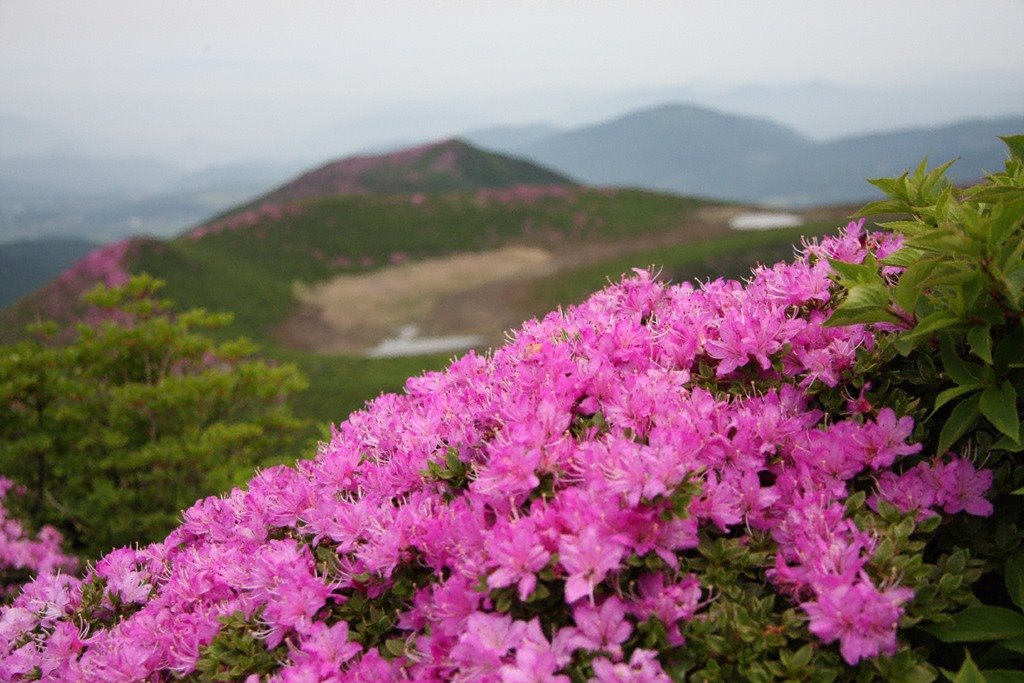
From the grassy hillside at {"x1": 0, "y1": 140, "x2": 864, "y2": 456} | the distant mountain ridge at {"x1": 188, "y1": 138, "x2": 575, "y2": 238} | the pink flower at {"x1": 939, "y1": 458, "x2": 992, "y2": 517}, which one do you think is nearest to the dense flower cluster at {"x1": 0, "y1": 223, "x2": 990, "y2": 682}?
the pink flower at {"x1": 939, "y1": 458, "x2": 992, "y2": 517}

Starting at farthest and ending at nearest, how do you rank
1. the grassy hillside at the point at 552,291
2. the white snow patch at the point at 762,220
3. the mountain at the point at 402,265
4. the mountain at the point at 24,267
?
the mountain at the point at 24,267 → the white snow patch at the point at 762,220 → the mountain at the point at 402,265 → the grassy hillside at the point at 552,291

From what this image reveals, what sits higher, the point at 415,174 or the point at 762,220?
the point at 415,174

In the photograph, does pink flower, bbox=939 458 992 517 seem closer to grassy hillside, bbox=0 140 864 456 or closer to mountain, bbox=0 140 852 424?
grassy hillside, bbox=0 140 864 456

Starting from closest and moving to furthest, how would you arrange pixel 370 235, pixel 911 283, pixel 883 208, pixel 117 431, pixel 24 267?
pixel 911 283 < pixel 883 208 < pixel 117 431 < pixel 370 235 < pixel 24 267

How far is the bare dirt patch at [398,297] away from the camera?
92.9 ft

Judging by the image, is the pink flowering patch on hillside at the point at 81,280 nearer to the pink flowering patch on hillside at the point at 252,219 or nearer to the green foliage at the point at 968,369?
the pink flowering patch on hillside at the point at 252,219

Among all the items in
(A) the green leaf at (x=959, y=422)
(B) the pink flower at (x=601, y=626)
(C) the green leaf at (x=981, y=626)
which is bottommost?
(C) the green leaf at (x=981, y=626)

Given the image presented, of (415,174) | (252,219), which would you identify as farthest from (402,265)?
(415,174)

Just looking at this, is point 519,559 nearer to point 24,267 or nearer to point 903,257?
point 903,257

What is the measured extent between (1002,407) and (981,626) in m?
0.53

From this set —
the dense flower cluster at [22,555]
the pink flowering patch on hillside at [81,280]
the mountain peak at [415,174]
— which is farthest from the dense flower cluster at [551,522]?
the mountain peak at [415,174]

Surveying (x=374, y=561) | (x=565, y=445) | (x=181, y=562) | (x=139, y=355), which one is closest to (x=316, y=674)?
(x=374, y=561)

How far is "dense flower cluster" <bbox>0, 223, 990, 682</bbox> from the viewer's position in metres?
1.56

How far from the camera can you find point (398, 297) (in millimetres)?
32906
